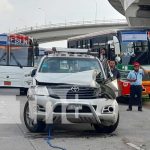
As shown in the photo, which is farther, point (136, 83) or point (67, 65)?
point (136, 83)

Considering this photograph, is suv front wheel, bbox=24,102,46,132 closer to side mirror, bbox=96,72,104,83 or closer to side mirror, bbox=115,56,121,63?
side mirror, bbox=96,72,104,83

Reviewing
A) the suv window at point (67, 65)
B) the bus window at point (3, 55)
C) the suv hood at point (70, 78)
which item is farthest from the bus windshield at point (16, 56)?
the suv hood at point (70, 78)

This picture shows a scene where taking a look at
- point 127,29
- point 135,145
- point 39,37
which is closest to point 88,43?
point 127,29

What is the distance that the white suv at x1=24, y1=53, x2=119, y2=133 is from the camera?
1079cm

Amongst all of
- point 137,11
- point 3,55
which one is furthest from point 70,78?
point 137,11

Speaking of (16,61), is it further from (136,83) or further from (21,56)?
(136,83)

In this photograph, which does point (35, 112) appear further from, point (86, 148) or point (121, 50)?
point (121, 50)

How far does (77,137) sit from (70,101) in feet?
2.82

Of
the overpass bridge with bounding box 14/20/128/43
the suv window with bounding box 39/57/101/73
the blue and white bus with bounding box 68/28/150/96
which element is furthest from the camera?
the overpass bridge with bounding box 14/20/128/43

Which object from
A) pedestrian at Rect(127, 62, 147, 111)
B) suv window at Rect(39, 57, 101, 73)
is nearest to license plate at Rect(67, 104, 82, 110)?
suv window at Rect(39, 57, 101, 73)

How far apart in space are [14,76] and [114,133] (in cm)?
1265

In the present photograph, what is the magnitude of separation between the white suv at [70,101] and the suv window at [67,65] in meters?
0.32

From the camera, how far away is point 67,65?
12.6 metres

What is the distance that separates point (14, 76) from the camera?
938 inches
